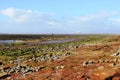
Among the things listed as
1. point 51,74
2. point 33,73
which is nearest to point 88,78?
point 51,74

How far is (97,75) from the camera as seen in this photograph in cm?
2730

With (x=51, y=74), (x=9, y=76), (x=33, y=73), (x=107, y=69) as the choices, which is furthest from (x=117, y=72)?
(x=9, y=76)

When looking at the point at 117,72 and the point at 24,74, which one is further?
the point at 24,74

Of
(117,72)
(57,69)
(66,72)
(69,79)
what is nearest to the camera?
(117,72)

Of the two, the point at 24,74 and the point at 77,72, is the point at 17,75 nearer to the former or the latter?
the point at 24,74

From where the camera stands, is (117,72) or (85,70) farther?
(85,70)

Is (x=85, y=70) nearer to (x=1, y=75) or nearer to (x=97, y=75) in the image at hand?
(x=97, y=75)

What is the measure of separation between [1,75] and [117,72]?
1478cm

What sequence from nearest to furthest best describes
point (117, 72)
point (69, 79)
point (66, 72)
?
point (117, 72) < point (69, 79) < point (66, 72)

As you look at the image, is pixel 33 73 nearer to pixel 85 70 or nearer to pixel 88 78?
pixel 85 70

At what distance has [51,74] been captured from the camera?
32156 mm

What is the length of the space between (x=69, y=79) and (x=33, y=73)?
24.0ft

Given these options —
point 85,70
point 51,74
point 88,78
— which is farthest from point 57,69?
point 88,78

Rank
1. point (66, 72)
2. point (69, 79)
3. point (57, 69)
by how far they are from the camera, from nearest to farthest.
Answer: point (69, 79), point (66, 72), point (57, 69)
